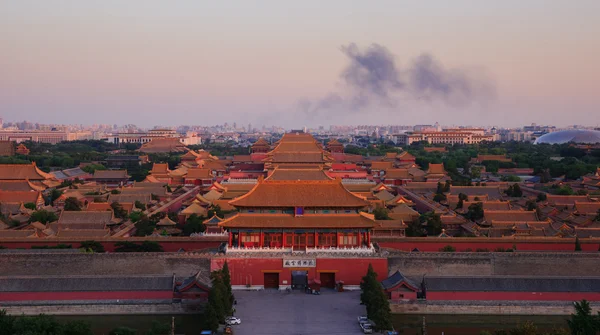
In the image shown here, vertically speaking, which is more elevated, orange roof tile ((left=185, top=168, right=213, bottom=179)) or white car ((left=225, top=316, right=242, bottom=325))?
orange roof tile ((left=185, top=168, right=213, bottom=179))

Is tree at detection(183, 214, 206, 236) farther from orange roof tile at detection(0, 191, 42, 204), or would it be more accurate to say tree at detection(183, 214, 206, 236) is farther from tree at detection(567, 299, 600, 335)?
tree at detection(567, 299, 600, 335)

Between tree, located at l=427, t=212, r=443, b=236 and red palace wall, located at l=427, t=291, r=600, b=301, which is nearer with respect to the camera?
red palace wall, located at l=427, t=291, r=600, b=301

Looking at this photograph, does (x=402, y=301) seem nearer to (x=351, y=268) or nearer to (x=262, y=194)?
(x=351, y=268)

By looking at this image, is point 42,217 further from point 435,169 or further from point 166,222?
point 435,169

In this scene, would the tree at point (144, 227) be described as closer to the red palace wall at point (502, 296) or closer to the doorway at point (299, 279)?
the doorway at point (299, 279)

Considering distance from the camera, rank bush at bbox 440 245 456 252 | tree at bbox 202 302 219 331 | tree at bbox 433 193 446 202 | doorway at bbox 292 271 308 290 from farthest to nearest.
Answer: tree at bbox 433 193 446 202
bush at bbox 440 245 456 252
doorway at bbox 292 271 308 290
tree at bbox 202 302 219 331

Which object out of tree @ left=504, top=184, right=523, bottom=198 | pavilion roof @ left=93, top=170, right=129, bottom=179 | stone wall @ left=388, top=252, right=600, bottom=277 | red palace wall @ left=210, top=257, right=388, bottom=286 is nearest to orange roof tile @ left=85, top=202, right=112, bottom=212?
red palace wall @ left=210, top=257, right=388, bottom=286

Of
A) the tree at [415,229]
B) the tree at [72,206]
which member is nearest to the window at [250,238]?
the tree at [415,229]

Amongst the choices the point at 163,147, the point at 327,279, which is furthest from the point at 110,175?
the point at 163,147
